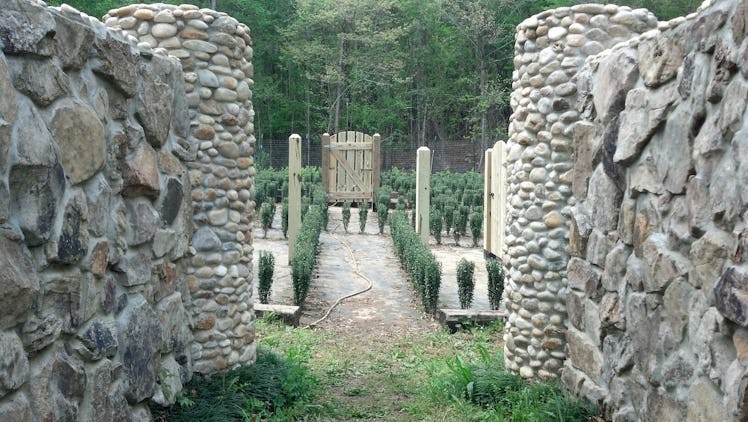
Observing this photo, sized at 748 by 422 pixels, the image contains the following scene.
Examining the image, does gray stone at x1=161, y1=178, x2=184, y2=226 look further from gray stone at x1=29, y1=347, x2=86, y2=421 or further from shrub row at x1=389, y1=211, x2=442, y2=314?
shrub row at x1=389, y1=211, x2=442, y2=314

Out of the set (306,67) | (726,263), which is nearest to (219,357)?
(726,263)

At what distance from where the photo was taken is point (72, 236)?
2791 millimetres

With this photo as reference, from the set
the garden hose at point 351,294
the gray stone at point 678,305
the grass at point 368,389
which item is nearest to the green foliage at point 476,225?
the garden hose at point 351,294

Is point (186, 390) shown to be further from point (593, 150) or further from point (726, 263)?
point (726, 263)

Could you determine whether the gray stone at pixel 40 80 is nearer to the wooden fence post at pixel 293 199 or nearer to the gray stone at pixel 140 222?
the gray stone at pixel 140 222

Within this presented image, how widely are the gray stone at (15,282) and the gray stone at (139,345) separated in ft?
2.85

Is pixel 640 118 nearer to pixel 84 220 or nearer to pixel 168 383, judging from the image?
pixel 84 220

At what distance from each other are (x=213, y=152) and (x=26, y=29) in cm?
225

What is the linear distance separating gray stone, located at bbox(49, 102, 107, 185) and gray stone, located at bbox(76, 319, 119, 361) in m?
0.61

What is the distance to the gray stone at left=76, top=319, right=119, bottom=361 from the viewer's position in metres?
2.93

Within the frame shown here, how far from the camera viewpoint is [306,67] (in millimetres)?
34344

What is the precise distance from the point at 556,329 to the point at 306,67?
3074cm

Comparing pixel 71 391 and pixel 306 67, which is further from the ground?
pixel 306 67

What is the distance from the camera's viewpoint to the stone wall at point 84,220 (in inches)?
94.9
